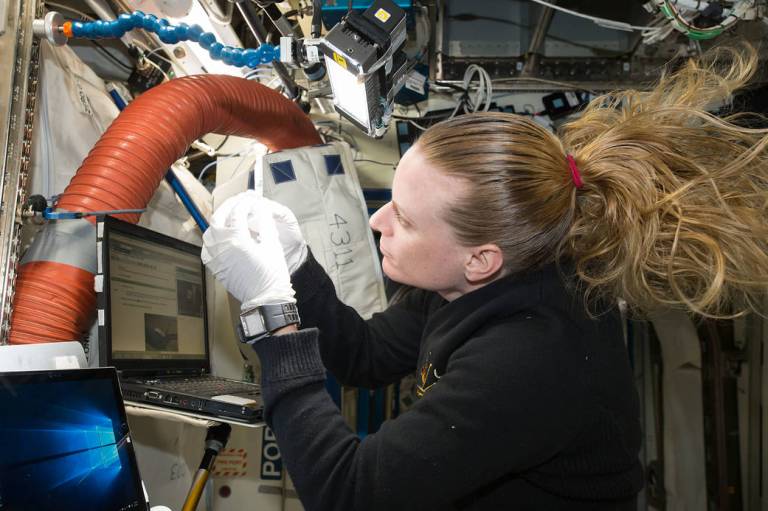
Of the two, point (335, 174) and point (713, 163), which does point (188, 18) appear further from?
point (713, 163)

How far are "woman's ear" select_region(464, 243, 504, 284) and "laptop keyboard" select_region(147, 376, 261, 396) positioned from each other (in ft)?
1.81

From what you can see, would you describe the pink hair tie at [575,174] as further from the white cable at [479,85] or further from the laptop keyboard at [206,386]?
the white cable at [479,85]

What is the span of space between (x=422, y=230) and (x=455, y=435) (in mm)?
389

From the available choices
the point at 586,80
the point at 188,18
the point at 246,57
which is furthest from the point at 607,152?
the point at 586,80

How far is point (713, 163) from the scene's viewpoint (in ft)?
3.91

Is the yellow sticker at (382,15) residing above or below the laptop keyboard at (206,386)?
above

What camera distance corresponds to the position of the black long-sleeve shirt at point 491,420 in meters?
0.96

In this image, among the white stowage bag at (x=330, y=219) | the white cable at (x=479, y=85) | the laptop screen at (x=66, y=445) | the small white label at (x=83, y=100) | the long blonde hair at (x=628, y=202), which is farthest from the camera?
the white cable at (x=479, y=85)

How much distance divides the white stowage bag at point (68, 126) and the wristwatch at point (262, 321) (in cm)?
67

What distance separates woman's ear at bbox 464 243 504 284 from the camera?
112cm

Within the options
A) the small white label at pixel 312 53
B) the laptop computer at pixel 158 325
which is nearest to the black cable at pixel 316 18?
the small white label at pixel 312 53

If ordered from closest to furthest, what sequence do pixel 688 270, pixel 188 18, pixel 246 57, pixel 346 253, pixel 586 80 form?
pixel 688 270 → pixel 246 57 → pixel 188 18 → pixel 346 253 → pixel 586 80

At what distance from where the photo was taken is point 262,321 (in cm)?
113

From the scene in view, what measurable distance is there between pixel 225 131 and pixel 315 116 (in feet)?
2.80
